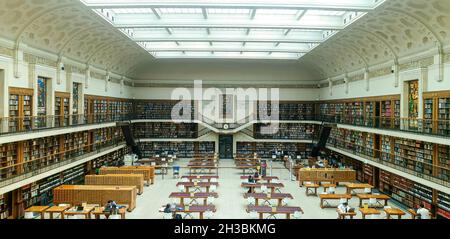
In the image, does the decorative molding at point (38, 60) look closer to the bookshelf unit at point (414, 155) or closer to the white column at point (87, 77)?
the white column at point (87, 77)

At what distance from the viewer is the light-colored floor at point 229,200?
11766 mm

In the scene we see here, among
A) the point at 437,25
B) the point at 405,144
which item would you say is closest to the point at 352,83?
the point at 405,144

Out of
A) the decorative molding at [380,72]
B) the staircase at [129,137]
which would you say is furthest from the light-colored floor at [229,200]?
the decorative molding at [380,72]

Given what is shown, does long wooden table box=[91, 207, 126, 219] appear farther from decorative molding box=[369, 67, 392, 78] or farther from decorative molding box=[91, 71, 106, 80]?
decorative molding box=[369, 67, 392, 78]

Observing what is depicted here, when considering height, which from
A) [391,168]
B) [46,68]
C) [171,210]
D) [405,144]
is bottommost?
[171,210]

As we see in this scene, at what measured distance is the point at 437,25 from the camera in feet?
35.4

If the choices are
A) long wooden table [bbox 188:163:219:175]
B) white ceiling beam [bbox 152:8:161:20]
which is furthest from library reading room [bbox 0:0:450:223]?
long wooden table [bbox 188:163:219:175]

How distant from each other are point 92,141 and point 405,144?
14.5 meters

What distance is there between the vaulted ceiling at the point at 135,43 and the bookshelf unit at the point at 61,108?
1.75 m

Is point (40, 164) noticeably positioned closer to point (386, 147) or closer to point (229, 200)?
point (229, 200)

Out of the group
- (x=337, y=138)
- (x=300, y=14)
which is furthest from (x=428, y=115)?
(x=337, y=138)

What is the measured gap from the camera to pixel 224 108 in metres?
25.8

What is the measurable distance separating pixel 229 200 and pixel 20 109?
8.13 meters
